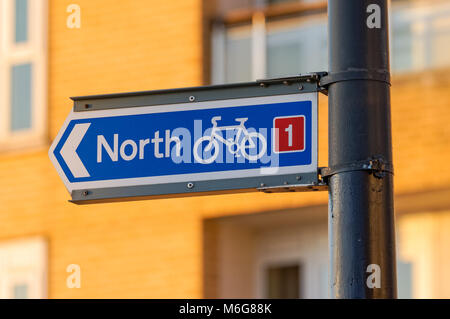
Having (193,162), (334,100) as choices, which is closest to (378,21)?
(334,100)

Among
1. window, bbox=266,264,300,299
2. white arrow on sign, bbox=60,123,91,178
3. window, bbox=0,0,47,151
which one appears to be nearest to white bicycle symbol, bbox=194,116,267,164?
white arrow on sign, bbox=60,123,91,178

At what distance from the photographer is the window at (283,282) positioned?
12273 millimetres

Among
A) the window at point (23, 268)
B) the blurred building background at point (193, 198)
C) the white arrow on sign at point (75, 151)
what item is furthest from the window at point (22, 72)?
the white arrow on sign at point (75, 151)

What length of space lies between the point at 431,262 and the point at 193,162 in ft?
23.5

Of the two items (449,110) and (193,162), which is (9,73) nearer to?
(449,110)

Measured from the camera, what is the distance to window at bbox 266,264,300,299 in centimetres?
1227

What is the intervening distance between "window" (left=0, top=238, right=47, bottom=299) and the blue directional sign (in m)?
7.72

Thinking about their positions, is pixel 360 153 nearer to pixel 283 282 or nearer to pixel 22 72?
pixel 283 282

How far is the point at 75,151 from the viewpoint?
4.62 meters

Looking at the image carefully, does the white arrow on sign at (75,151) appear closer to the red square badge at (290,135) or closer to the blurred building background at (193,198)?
the red square badge at (290,135)

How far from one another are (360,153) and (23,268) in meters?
8.79

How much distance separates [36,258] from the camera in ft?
40.4

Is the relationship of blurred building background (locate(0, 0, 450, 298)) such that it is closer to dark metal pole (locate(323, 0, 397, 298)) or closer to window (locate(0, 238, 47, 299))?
window (locate(0, 238, 47, 299))

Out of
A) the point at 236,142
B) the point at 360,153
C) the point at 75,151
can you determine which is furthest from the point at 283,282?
the point at 360,153
